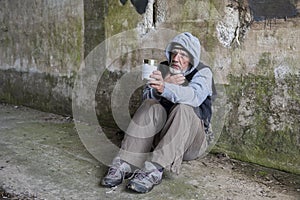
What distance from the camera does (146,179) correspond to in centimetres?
187

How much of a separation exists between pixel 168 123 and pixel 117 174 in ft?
1.27

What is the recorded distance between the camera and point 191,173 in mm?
2129

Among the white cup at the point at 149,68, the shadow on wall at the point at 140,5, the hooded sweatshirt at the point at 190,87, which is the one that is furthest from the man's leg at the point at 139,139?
the shadow on wall at the point at 140,5

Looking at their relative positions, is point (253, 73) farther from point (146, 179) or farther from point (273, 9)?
point (146, 179)

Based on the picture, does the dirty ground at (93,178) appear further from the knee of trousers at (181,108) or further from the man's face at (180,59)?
the man's face at (180,59)

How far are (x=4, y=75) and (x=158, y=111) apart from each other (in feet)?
9.01

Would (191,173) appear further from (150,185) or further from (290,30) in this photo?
(290,30)

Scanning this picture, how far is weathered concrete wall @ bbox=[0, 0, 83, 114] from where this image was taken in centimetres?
329

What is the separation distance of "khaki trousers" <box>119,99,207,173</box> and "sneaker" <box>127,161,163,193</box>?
0.17ft

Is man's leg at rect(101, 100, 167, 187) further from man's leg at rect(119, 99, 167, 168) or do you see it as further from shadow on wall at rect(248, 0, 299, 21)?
shadow on wall at rect(248, 0, 299, 21)

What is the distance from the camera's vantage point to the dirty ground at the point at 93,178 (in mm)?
1849

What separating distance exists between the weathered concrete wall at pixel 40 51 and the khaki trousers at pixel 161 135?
149 cm

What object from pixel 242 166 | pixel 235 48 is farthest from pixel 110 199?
pixel 235 48

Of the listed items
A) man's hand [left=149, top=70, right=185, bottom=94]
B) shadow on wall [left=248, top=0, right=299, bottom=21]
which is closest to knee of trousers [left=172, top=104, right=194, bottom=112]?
man's hand [left=149, top=70, right=185, bottom=94]
